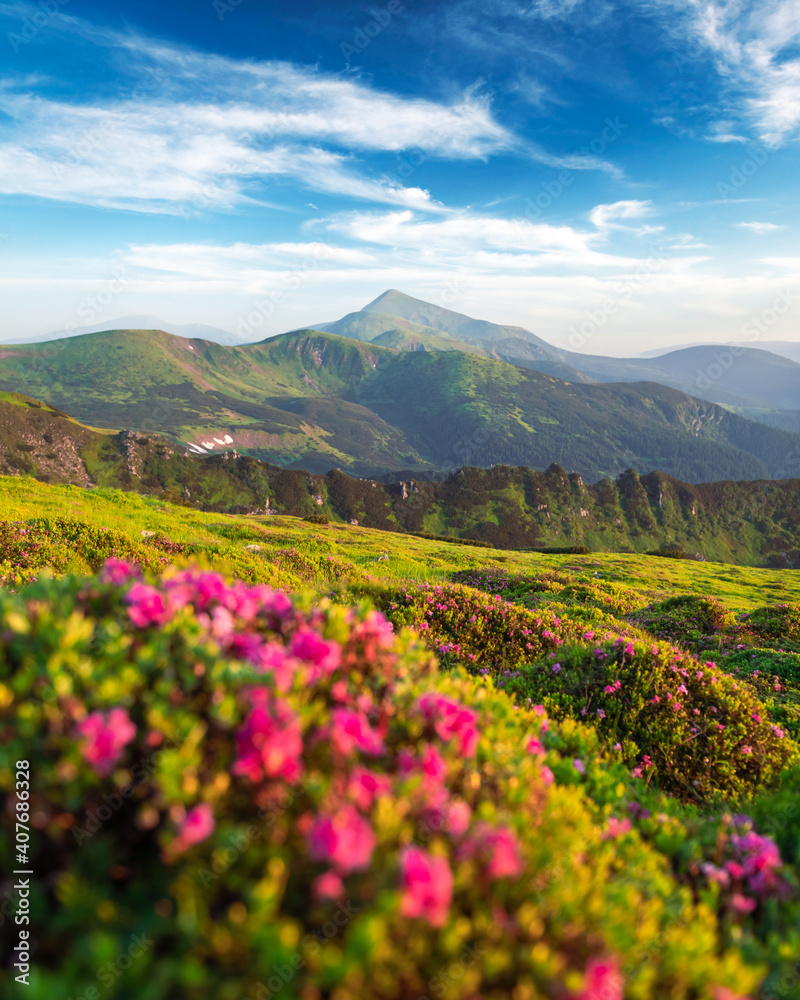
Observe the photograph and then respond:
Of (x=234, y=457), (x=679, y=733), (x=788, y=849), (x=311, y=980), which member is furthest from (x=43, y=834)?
(x=234, y=457)

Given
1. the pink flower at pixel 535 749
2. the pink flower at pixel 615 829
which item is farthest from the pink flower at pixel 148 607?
the pink flower at pixel 615 829

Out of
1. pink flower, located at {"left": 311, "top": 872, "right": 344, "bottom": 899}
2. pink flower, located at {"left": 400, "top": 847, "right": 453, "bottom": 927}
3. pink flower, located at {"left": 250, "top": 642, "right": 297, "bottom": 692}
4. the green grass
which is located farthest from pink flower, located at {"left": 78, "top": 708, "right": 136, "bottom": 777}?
the green grass

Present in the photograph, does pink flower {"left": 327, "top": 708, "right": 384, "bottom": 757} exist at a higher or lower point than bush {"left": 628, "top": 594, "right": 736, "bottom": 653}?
higher

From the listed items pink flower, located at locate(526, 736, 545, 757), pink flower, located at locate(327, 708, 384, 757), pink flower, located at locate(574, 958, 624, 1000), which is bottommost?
pink flower, located at locate(526, 736, 545, 757)

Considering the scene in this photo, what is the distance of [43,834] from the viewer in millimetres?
2135

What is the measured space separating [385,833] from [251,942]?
66cm

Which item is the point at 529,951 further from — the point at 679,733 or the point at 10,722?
the point at 679,733

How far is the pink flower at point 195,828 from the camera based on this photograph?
198 centimetres

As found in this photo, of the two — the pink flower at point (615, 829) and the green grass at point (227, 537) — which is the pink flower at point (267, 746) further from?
the green grass at point (227, 537)

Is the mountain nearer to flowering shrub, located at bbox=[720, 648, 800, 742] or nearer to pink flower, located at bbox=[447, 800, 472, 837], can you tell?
flowering shrub, located at bbox=[720, 648, 800, 742]

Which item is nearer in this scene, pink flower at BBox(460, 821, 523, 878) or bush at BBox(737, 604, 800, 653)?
pink flower at BBox(460, 821, 523, 878)

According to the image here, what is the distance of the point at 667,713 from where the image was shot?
706cm

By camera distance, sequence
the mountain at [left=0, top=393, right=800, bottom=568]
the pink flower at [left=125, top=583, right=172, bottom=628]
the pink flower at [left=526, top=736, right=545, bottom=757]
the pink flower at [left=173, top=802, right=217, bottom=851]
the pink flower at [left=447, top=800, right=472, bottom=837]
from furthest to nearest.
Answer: the mountain at [left=0, top=393, right=800, bottom=568]
the pink flower at [left=526, top=736, right=545, bottom=757]
the pink flower at [left=125, top=583, right=172, bottom=628]
the pink flower at [left=447, top=800, right=472, bottom=837]
the pink flower at [left=173, top=802, right=217, bottom=851]

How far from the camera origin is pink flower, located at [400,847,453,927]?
6.18 feet
